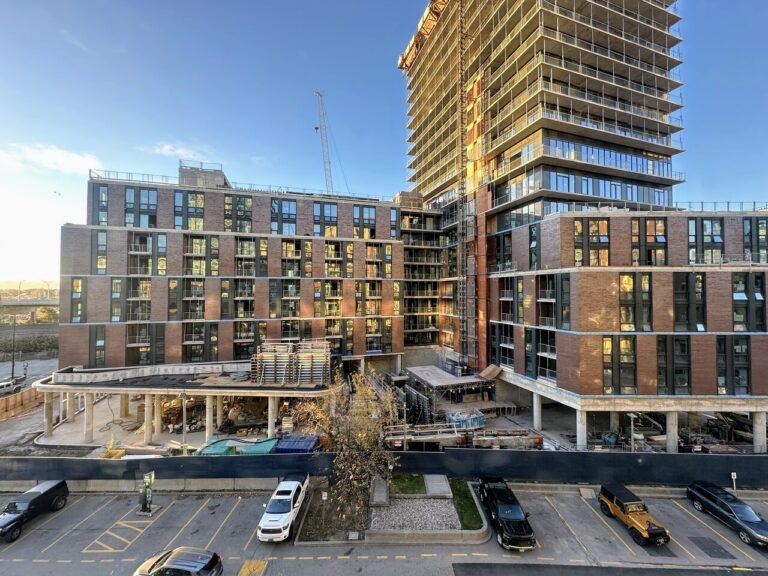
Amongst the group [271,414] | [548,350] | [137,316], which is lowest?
[271,414]

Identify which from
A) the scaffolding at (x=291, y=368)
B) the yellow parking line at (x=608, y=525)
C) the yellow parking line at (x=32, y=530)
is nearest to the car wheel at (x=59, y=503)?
the yellow parking line at (x=32, y=530)

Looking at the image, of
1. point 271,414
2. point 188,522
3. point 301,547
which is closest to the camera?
point 301,547

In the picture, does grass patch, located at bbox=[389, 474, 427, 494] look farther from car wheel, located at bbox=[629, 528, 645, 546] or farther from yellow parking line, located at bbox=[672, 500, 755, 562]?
yellow parking line, located at bbox=[672, 500, 755, 562]

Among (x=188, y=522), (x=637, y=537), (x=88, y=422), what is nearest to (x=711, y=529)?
(x=637, y=537)

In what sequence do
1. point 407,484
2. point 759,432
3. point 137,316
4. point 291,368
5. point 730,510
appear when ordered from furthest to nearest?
point 137,316, point 291,368, point 759,432, point 407,484, point 730,510

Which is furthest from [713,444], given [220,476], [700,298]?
[220,476]

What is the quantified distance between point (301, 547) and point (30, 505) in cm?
1541

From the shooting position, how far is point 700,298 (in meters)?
28.5

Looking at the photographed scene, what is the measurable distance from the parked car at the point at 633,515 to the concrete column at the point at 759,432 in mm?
18271

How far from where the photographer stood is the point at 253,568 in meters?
15.7

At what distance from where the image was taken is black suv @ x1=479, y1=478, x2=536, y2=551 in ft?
54.5

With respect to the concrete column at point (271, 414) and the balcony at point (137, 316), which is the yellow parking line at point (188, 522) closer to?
the concrete column at point (271, 414)

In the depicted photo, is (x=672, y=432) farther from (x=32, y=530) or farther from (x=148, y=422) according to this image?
(x=148, y=422)

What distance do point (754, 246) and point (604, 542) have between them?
29.6 metres
